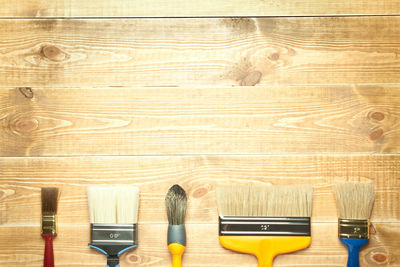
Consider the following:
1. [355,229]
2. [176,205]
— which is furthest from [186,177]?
[355,229]

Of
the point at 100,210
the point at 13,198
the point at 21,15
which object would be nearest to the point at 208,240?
the point at 100,210

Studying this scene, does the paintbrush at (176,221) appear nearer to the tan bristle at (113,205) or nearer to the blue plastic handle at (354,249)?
the tan bristle at (113,205)

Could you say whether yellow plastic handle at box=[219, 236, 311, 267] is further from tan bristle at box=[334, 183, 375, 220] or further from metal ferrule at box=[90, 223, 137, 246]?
metal ferrule at box=[90, 223, 137, 246]

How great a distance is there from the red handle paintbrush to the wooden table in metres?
0.03

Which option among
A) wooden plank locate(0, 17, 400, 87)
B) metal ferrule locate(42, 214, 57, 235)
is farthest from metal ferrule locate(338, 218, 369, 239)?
metal ferrule locate(42, 214, 57, 235)

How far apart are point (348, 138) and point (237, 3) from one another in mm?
539

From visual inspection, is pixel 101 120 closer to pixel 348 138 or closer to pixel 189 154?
pixel 189 154

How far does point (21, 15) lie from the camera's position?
1334mm

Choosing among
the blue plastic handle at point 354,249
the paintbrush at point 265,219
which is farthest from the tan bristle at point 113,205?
the blue plastic handle at point 354,249

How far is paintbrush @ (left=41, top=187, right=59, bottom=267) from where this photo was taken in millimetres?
1271

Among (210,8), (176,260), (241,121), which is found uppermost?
(210,8)

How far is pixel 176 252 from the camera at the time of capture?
1249 millimetres

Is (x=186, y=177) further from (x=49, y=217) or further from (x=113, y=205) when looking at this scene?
(x=49, y=217)

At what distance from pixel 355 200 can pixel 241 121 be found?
411mm
